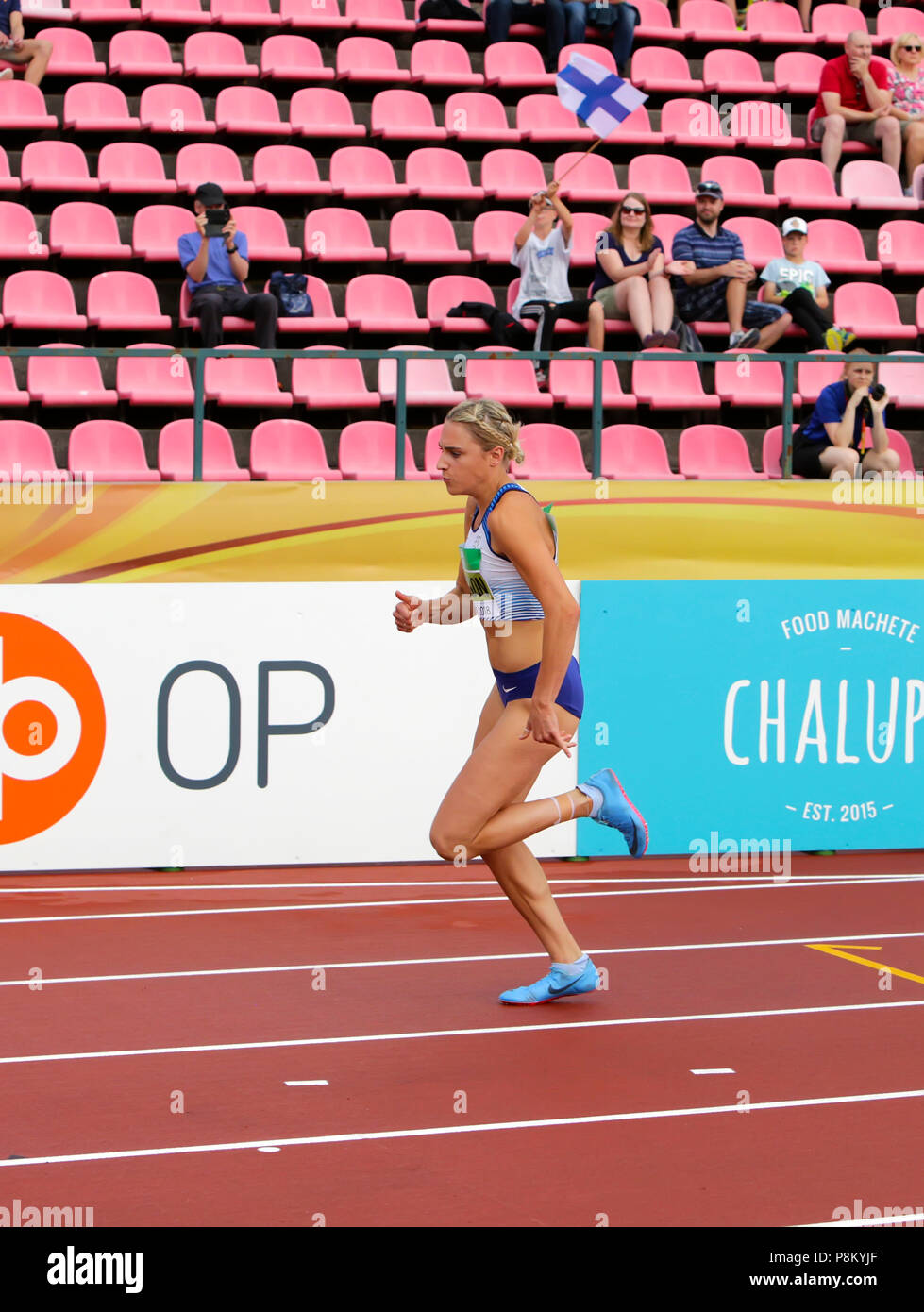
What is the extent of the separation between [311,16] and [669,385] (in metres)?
6.10

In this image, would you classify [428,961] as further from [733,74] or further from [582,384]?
[733,74]

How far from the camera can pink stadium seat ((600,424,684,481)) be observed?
11055mm

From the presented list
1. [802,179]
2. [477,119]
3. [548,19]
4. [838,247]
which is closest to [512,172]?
[477,119]

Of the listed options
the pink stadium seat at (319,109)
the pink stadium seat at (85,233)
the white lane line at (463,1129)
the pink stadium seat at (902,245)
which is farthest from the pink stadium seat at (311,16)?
the white lane line at (463,1129)

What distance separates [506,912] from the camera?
7938 millimetres

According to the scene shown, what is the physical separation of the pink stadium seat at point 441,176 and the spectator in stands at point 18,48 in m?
3.23

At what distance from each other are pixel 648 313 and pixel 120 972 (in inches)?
283

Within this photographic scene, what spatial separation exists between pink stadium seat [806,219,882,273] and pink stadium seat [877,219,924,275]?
17 cm

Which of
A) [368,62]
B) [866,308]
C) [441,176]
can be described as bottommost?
[866,308]

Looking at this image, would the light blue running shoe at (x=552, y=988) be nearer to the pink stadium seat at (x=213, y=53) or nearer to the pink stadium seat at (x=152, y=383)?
the pink stadium seat at (x=152, y=383)

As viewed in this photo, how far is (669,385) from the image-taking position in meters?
11.5

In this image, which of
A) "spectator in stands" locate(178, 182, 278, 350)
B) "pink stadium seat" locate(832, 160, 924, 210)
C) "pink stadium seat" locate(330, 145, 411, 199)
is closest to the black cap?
"spectator in stands" locate(178, 182, 278, 350)

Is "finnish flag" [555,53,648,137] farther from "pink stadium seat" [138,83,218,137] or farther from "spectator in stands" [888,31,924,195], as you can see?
"spectator in stands" [888,31,924,195]

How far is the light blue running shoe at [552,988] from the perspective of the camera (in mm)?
6023
